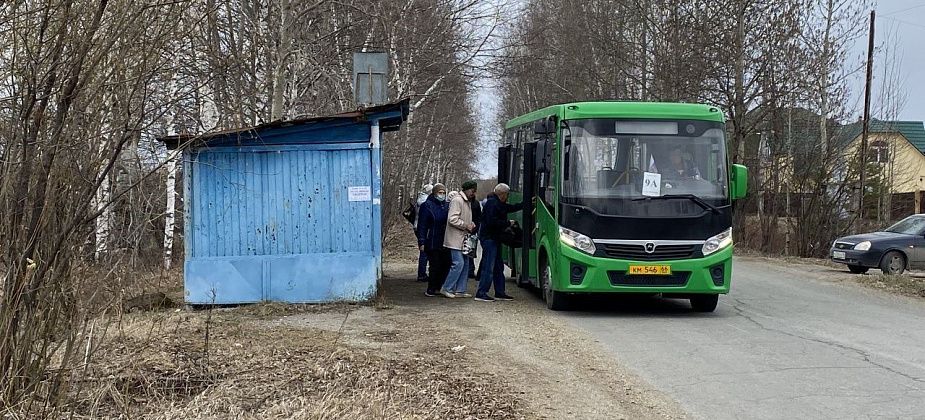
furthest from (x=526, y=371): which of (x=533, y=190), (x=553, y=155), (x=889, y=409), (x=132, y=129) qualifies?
(x=533, y=190)

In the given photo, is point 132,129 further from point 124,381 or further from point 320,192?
point 320,192

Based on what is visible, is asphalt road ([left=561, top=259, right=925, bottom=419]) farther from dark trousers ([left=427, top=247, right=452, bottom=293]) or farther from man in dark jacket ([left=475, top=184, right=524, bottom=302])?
dark trousers ([left=427, top=247, right=452, bottom=293])

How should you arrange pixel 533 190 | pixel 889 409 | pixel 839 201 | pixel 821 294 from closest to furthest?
pixel 889 409, pixel 533 190, pixel 821 294, pixel 839 201

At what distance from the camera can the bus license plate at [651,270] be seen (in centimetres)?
1185

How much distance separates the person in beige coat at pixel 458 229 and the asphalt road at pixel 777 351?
196 cm

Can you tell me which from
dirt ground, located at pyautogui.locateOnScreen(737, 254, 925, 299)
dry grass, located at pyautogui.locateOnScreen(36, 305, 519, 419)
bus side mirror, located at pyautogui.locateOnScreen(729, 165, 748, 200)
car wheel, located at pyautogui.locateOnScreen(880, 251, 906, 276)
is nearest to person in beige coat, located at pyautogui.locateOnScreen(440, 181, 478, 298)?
bus side mirror, located at pyautogui.locateOnScreen(729, 165, 748, 200)

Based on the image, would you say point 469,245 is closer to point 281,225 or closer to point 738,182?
point 281,225

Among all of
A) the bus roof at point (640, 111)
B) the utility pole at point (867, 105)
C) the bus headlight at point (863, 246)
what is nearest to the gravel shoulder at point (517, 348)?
the bus roof at point (640, 111)

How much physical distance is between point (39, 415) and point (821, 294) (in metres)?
13.1

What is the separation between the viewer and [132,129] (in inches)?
255

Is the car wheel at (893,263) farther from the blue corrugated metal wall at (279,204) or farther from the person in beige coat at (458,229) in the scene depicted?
the blue corrugated metal wall at (279,204)

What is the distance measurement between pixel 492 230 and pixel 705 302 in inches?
122

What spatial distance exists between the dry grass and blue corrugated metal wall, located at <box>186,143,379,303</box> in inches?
111

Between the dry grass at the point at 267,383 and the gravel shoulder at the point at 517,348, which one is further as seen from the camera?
the gravel shoulder at the point at 517,348
